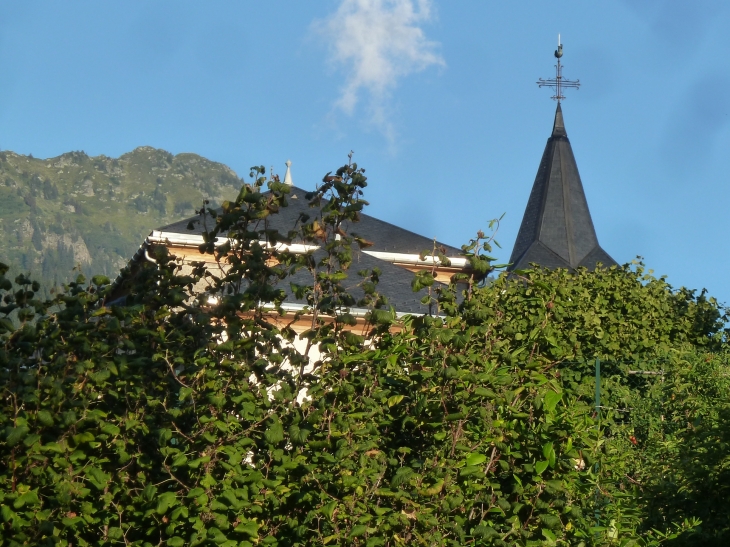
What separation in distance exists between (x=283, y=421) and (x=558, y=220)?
3344 centimetres

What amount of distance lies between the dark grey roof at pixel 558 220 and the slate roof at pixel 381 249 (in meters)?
11.2

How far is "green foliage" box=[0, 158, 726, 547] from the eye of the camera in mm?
4980

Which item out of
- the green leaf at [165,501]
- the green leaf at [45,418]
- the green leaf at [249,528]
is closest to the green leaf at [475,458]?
the green leaf at [249,528]

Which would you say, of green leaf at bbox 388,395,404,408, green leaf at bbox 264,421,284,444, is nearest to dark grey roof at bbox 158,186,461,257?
green leaf at bbox 388,395,404,408

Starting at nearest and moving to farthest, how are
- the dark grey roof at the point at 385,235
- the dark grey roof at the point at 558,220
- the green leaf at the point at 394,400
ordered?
the green leaf at the point at 394,400, the dark grey roof at the point at 385,235, the dark grey roof at the point at 558,220

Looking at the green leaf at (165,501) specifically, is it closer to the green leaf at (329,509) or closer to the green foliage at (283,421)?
the green foliage at (283,421)

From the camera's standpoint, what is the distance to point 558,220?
3769 cm

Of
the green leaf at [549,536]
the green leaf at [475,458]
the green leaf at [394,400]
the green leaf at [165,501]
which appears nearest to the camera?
the green leaf at [165,501]

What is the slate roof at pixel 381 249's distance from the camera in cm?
1841

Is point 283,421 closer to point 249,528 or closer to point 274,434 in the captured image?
point 274,434

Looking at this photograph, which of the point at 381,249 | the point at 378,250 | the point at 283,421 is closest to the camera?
the point at 283,421

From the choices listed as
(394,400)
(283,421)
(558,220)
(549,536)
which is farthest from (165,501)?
(558,220)

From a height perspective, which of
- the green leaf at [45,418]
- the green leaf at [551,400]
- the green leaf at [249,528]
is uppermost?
the green leaf at [551,400]

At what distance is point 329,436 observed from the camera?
5086 mm
